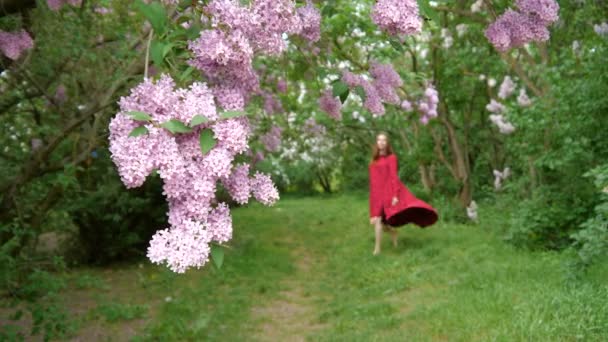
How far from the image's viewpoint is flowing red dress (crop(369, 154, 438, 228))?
9289 millimetres

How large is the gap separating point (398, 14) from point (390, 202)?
7444mm

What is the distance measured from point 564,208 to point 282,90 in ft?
12.2

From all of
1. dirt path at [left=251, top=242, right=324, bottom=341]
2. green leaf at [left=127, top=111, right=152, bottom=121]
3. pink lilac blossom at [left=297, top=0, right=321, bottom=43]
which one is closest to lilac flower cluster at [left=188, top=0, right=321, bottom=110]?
green leaf at [left=127, top=111, right=152, bottom=121]

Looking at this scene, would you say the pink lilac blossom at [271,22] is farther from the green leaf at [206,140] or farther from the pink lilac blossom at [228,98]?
the green leaf at [206,140]

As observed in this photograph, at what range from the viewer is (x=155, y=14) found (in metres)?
1.79

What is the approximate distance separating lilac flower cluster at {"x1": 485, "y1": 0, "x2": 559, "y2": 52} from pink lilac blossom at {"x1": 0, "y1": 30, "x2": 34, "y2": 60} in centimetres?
288

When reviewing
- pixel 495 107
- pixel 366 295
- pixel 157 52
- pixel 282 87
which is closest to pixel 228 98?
pixel 157 52

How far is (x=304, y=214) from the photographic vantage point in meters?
16.2

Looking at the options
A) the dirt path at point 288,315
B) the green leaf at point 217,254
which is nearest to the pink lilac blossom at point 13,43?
the green leaf at point 217,254

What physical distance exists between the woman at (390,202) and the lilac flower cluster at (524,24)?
21.3ft

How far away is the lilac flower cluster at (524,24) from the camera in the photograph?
9.02 feet

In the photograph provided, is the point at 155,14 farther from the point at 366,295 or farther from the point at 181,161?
the point at 366,295

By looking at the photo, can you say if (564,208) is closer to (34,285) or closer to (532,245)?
Answer: (532,245)

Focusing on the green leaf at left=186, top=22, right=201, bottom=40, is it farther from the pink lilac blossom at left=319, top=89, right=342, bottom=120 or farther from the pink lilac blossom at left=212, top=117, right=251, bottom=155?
the pink lilac blossom at left=319, top=89, right=342, bottom=120
